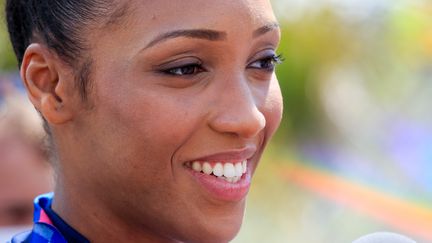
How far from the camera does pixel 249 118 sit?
97.6 inches

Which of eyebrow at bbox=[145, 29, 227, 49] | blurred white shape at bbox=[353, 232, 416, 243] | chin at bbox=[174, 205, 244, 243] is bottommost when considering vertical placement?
blurred white shape at bbox=[353, 232, 416, 243]

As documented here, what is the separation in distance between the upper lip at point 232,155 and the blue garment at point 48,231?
48 centimetres

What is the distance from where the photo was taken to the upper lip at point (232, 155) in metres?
2.51

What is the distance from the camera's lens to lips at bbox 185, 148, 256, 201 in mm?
2510

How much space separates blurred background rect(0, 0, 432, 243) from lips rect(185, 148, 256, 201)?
23.9ft

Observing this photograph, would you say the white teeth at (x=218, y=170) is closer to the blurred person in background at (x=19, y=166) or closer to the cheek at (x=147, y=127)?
the cheek at (x=147, y=127)

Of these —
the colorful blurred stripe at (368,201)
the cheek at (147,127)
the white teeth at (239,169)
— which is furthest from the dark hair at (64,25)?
→ the colorful blurred stripe at (368,201)

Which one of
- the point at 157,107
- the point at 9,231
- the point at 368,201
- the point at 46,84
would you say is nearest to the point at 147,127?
the point at 157,107

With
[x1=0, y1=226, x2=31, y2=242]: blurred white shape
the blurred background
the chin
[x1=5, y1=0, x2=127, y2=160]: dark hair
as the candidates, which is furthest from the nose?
the blurred background

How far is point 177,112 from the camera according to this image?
8.02 feet

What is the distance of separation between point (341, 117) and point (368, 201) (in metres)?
1.60

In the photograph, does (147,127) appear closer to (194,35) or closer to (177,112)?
(177,112)

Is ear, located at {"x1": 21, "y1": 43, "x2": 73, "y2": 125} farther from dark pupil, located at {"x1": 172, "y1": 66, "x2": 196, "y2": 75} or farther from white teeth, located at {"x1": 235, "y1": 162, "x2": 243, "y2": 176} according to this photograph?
white teeth, located at {"x1": 235, "y1": 162, "x2": 243, "y2": 176}

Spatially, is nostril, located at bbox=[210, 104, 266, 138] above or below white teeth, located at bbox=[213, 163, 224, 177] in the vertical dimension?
above
